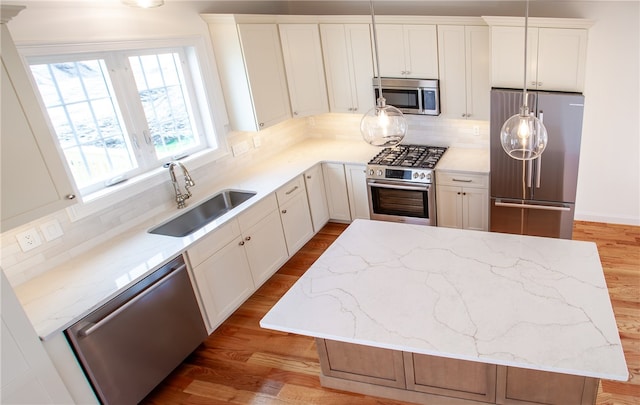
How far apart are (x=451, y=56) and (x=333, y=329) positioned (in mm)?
2873

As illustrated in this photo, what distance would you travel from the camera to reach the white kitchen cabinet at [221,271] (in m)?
3.07

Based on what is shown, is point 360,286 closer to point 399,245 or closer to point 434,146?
point 399,245

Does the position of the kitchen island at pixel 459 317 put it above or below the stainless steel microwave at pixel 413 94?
below

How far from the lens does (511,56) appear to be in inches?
136

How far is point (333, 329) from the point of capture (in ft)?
6.66

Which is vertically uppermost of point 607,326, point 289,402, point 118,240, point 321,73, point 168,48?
point 168,48

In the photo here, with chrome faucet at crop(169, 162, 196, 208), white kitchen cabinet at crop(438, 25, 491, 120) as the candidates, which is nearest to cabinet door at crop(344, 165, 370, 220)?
white kitchen cabinet at crop(438, 25, 491, 120)

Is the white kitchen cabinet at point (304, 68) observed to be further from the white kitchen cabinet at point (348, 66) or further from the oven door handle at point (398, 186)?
the oven door handle at point (398, 186)

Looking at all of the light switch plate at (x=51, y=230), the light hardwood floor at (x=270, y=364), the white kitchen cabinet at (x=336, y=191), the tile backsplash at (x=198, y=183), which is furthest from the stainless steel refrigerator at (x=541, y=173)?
the light switch plate at (x=51, y=230)

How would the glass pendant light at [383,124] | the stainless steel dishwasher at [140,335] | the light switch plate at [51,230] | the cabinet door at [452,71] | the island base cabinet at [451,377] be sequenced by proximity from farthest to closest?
the cabinet door at [452,71] → the light switch plate at [51,230] → the stainless steel dishwasher at [140,335] → the island base cabinet at [451,377] → the glass pendant light at [383,124]

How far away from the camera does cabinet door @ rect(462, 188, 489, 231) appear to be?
395 centimetres

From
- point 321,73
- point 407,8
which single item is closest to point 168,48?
point 321,73

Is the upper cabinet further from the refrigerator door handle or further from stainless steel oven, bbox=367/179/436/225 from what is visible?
stainless steel oven, bbox=367/179/436/225

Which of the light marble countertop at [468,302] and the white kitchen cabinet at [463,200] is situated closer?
the light marble countertop at [468,302]
